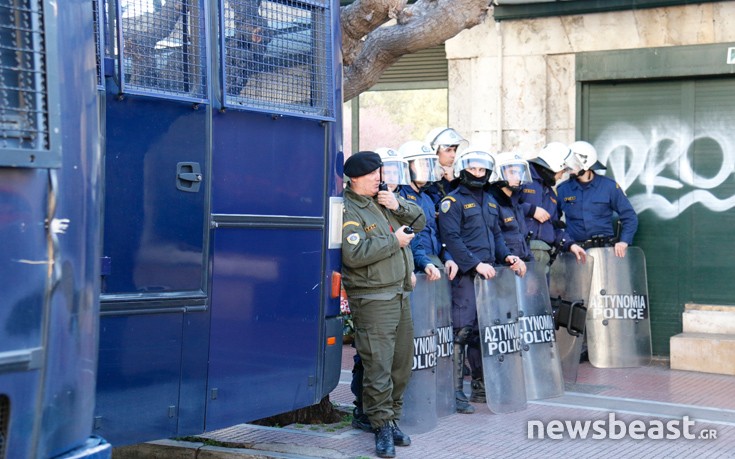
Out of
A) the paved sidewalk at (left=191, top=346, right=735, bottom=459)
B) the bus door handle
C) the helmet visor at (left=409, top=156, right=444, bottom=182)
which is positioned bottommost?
the paved sidewalk at (left=191, top=346, right=735, bottom=459)

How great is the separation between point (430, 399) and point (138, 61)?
3471 mm

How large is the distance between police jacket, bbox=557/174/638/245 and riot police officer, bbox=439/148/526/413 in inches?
93.2

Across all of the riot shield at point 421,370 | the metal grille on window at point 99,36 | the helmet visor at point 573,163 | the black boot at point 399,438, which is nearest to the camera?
the metal grille on window at point 99,36

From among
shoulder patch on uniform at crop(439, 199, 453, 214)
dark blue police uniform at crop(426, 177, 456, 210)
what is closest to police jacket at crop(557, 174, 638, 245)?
dark blue police uniform at crop(426, 177, 456, 210)

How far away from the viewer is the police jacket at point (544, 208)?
9852 millimetres

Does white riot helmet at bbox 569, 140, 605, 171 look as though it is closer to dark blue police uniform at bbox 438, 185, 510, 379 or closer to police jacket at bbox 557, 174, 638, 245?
police jacket at bbox 557, 174, 638, 245

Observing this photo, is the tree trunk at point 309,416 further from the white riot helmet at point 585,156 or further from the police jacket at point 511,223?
the white riot helmet at point 585,156

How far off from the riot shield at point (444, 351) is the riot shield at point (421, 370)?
133 millimetres

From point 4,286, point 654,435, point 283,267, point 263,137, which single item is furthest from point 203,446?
point 4,286

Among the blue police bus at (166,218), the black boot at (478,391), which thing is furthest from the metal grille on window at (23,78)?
the black boot at (478,391)

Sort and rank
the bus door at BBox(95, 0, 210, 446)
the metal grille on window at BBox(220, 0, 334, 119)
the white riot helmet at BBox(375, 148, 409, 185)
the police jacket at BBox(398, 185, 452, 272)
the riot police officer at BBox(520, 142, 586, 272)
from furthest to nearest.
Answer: the riot police officer at BBox(520, 142, 586, 272) → the police jacket at BBox(398, 185, 452, 272) → the white riot helmet at BBox(375, 148, 409, 185) → the metal grille on window at BBox(220, 0, 334, 119) → the bus door at BBox(95, 0, 210, 446)

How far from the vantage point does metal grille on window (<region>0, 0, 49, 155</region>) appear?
124 inches

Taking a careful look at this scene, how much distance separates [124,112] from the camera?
497 cm

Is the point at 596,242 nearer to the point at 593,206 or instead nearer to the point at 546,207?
the point at 593,206
